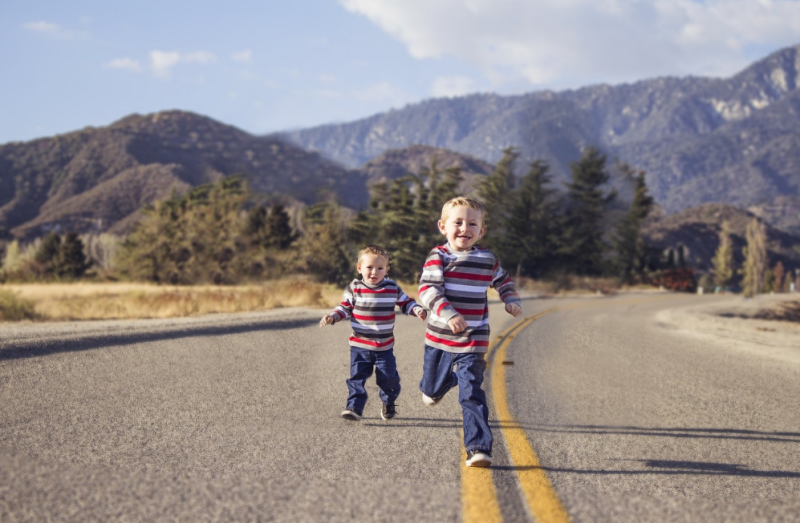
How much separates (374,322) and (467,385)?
1.28 meters

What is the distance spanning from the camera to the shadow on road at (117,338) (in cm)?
742

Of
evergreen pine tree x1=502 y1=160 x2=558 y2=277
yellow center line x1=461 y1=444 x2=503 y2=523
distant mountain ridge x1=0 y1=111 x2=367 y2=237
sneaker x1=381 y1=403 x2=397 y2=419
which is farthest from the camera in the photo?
distant mountain ridge x1=0 y1=111 x2=367 y2=237

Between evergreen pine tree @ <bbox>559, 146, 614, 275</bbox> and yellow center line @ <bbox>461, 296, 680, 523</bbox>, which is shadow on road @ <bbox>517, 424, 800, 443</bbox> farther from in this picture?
evergreen pine tree @ <bbox>559, 146, 614, 275</bbox>

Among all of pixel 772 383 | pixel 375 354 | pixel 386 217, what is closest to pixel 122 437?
pixel 375 354

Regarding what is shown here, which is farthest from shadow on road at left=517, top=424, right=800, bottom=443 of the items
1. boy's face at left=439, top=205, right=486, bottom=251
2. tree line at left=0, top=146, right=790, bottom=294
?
tree line at left=0, top=146, right=790, bottom=294

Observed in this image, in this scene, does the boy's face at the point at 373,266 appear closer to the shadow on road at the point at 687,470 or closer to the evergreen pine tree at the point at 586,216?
the shadow on road at the point at 687,470

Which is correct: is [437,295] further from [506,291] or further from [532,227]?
[532,227]

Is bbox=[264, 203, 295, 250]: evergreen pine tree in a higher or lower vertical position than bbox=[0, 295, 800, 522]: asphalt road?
higher

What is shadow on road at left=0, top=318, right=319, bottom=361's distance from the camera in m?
7.42

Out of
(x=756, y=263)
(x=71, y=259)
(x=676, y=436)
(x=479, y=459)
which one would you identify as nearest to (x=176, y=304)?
(x=676, y=436)

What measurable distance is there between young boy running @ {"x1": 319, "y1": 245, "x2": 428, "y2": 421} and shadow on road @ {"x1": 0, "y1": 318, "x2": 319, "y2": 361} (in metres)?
4.11

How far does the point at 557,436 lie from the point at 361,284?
1869 mm

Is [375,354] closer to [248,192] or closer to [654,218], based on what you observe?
[248,192]

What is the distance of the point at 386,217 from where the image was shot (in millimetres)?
36906
